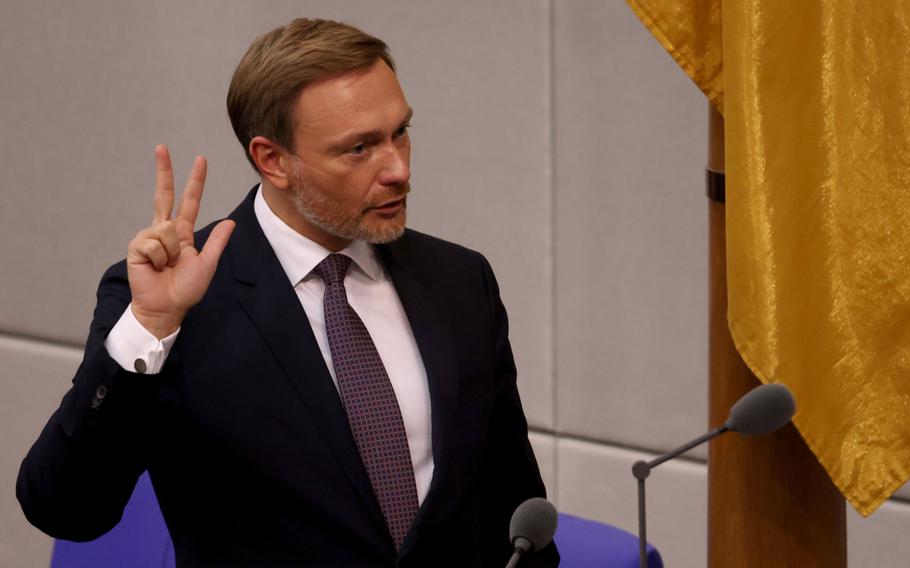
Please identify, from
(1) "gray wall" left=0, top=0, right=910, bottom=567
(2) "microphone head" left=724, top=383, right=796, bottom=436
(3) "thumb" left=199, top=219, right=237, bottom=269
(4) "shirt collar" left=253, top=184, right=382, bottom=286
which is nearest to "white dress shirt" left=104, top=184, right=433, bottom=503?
(4) "shirt collar" left=253, top=184, right=382, bottom=286

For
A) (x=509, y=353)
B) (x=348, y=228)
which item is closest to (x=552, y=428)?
(x=509, y=353)

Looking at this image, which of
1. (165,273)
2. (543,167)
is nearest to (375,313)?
(165,273)

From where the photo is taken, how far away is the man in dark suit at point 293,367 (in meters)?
1.66

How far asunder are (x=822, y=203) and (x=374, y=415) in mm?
609

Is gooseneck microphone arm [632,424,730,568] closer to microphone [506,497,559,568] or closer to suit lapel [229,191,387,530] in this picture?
microphone [506,497,559,568]

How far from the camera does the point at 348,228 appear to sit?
1800mm

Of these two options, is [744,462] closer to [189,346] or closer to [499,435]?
[499,435]

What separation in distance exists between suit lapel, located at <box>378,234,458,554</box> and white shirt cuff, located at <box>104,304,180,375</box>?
346 mm

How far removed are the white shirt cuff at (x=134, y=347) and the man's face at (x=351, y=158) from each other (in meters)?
0.28

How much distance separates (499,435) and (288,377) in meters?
0.34

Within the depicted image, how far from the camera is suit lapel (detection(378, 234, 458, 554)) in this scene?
1779mm

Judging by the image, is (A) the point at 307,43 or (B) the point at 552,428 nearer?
(A) the point at 307,43

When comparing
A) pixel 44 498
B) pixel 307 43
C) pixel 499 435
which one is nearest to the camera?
pixel 44 498

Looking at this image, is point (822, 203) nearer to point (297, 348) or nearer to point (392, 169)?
point (392, 169)
